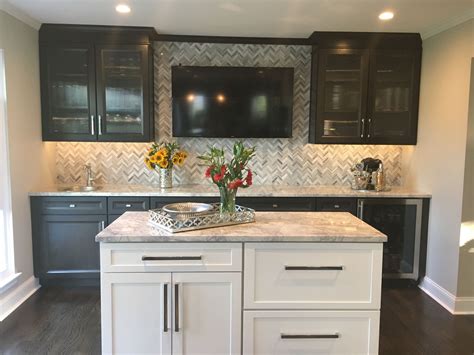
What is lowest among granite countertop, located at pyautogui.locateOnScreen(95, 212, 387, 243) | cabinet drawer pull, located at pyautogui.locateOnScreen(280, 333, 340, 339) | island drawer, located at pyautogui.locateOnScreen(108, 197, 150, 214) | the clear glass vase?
cabinet drawer pull, located at pyautogui.locateOnScreen(280, 333, 340, 339)

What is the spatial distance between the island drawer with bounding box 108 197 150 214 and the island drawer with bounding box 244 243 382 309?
189 cm

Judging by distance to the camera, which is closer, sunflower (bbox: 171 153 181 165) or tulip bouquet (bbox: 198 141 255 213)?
tulip bouquet (bbox: 198 141 255 213)

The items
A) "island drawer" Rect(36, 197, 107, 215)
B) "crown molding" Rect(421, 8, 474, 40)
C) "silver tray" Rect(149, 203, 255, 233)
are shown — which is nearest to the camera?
"silver tray" Rect(149, 203, 255, 233)

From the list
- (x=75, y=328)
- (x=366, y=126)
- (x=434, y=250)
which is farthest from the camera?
(x=366, y=126)

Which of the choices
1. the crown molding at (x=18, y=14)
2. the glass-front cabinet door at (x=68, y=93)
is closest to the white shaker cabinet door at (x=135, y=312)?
the glass-front cabinet door at (x=68, y=93)

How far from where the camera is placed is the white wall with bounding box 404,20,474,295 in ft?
10.9

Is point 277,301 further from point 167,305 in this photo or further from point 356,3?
point 356,3

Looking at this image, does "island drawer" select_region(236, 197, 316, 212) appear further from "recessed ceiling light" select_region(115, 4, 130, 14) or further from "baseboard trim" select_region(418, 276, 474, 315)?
"recessed ceiling light" select_region(115, 4, 130, 14)

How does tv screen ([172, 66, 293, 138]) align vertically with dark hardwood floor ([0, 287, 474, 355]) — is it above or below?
above

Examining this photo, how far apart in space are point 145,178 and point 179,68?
128 cm

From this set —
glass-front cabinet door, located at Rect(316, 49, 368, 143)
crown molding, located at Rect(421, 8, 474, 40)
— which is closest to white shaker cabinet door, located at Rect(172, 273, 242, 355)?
glass-front cabinet door, located at Rect(316, 49, 368, 143)

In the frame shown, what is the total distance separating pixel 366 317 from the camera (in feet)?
7.25

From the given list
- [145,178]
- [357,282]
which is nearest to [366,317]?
[357,282]

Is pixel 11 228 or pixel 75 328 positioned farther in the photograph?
pixel 11 228
